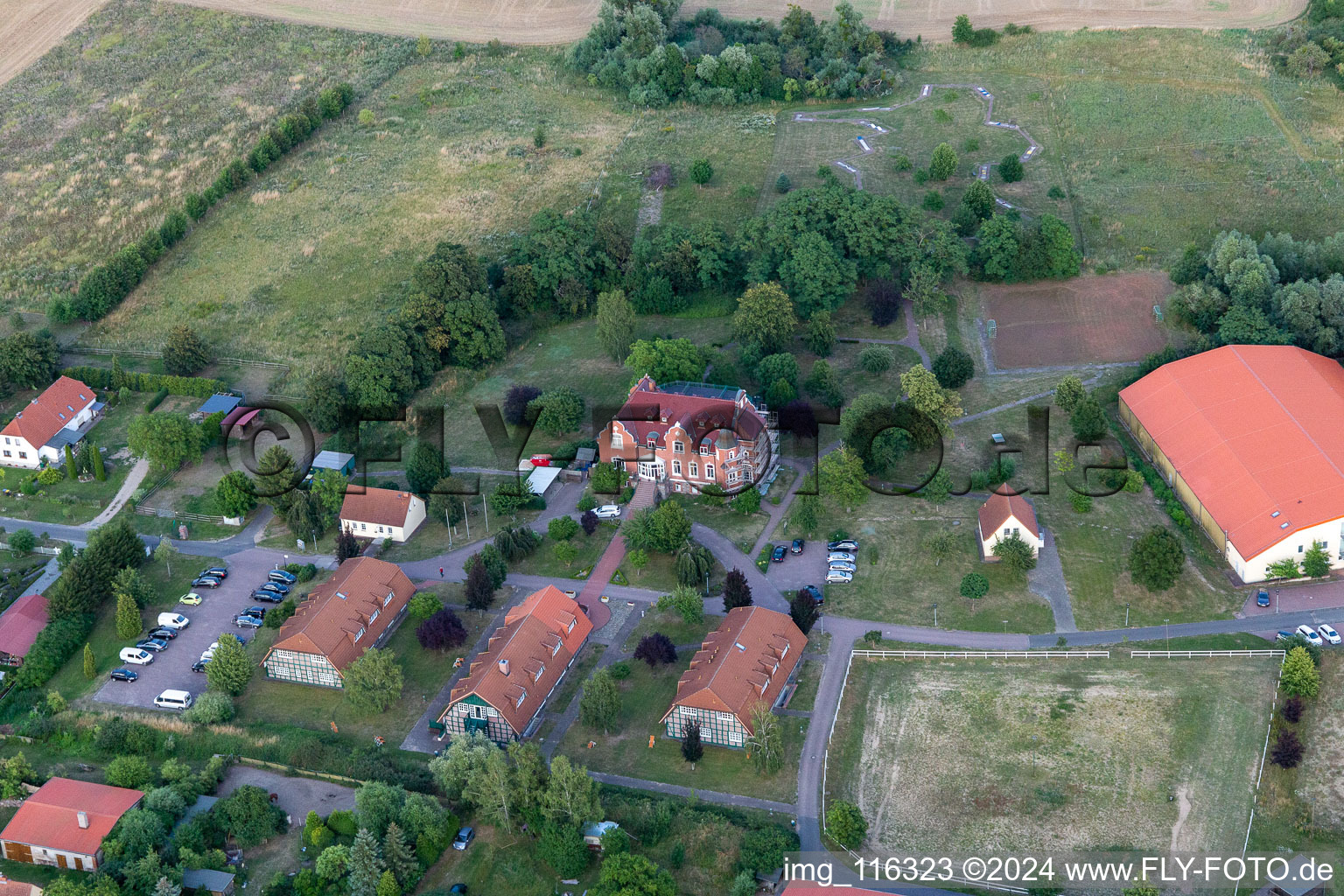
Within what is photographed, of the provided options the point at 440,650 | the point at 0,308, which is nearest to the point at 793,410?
the point at 440,650

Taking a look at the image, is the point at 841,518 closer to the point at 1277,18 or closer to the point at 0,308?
the point at 0,308

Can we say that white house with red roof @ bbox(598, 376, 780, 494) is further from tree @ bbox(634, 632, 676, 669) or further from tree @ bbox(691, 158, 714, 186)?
tree @ bbox(691, 158, 714, 186)

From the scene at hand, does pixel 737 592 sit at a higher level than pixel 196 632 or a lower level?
higher

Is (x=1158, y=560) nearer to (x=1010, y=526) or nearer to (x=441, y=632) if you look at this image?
(x=1010, y=526)

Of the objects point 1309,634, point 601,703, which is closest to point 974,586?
point 1309,634

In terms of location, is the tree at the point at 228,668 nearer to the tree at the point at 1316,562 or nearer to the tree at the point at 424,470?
the tree at the point at 424,470

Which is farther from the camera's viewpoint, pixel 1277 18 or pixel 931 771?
pixel 1277 18

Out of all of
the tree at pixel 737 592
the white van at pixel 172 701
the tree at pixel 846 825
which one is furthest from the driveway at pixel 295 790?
Answer: the tree at pixel 846 825
